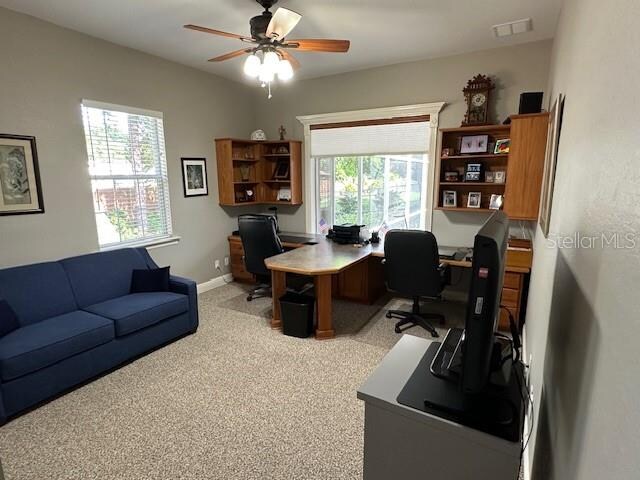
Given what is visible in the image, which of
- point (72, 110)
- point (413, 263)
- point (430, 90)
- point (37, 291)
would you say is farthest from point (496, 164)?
point (37, 291)

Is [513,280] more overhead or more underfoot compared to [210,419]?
more overhead

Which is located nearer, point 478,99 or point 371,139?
point 478,99

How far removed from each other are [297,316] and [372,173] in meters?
2.37

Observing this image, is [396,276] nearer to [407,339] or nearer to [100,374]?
[407,339]

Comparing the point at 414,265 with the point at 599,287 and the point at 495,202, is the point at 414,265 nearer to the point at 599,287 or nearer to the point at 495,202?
the point at 495,202

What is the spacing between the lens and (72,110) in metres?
3.24

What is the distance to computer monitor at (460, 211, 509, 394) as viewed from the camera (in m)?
0.92

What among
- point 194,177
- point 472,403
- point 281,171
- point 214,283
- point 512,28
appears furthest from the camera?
point 281,171

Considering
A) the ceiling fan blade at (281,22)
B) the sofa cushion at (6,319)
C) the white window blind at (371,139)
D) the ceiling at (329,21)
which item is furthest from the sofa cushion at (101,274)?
the white window blind at (371,139)

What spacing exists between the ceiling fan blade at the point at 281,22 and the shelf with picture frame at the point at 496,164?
209 centimetres

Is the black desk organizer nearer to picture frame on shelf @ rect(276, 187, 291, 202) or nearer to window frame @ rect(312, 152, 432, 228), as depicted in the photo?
window frame @ rect(312, 152, 432, 228)

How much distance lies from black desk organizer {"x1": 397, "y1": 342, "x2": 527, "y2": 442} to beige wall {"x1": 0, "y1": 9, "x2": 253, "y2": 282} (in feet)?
11.1

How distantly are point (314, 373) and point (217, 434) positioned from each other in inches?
34.7

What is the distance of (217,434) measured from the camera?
83.4 inches
